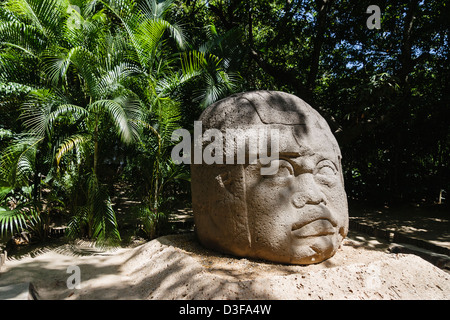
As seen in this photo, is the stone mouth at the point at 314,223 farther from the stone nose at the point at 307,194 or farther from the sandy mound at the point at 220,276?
the sandy mound at the point at 220,276

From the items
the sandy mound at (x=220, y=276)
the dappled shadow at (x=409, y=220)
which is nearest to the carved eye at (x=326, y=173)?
the sandy mound at (x=220, y=276)

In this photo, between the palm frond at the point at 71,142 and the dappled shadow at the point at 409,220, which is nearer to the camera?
the palm frond at the point at 71,142

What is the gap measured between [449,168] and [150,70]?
287 inches

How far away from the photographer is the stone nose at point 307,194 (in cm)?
315

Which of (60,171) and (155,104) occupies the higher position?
(155,104)

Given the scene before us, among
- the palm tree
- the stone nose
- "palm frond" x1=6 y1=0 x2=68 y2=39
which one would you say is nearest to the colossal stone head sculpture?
the stone nose

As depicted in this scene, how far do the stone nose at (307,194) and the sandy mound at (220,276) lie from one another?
0.65m

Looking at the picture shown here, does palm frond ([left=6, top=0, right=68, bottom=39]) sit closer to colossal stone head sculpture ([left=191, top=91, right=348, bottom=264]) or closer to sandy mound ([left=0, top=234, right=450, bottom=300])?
colossal stone head sculpture ([left=191, top=91, right=348, bottom=264])

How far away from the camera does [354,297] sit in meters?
2.61

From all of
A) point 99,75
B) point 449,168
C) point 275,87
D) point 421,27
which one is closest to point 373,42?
point 421,27

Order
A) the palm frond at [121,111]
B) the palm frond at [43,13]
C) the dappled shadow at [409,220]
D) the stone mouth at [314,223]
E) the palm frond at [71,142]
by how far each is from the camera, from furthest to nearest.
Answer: the dappled shadow at [409,220] < the palm frond at [43,13] < the palm frond at [71,142] < the palm frond at [121,111] < the stone mouth at [314,223]

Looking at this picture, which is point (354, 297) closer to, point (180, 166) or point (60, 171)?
point (180, 166)

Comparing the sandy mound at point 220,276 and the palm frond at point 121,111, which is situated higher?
the palm frond at point 121,111
